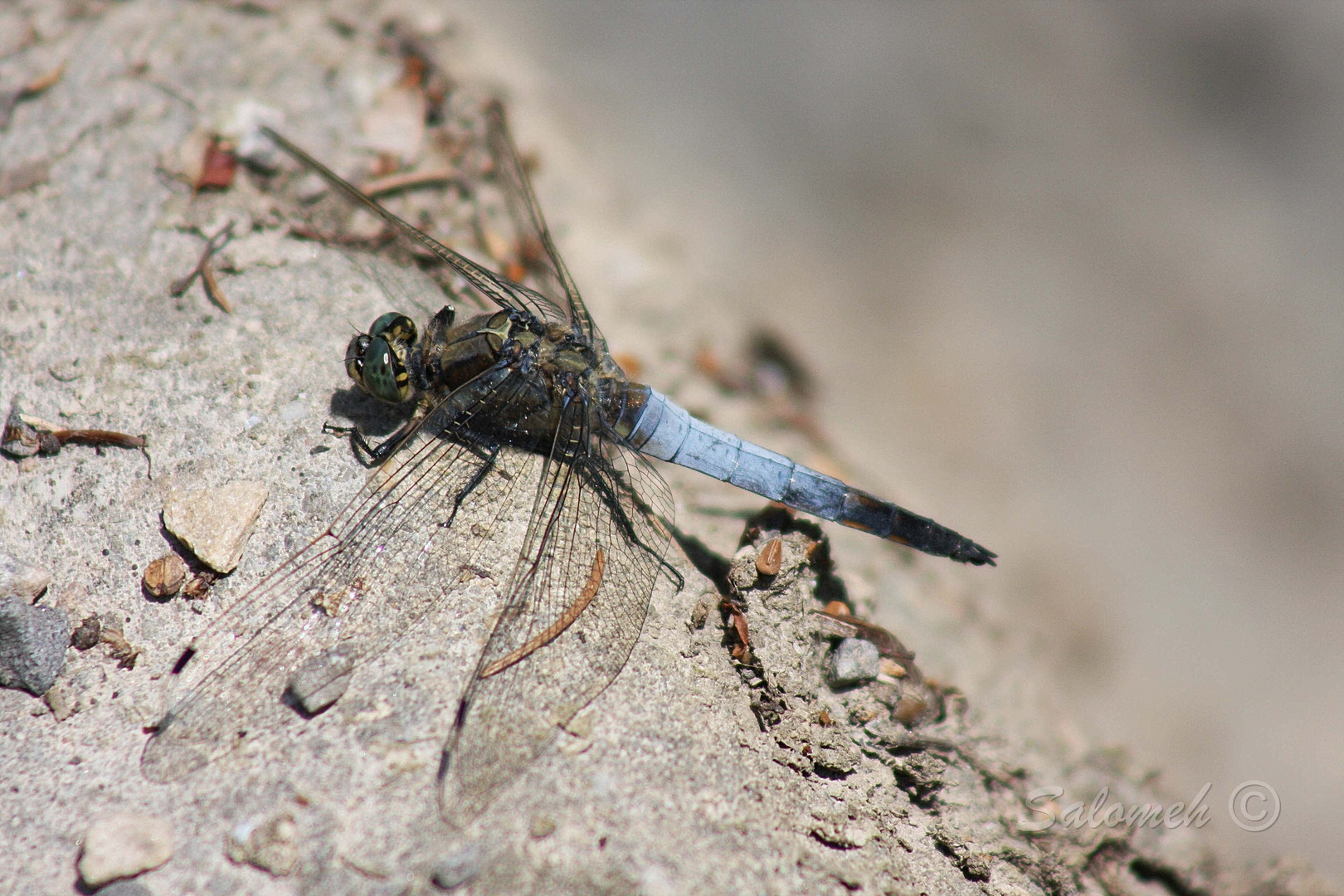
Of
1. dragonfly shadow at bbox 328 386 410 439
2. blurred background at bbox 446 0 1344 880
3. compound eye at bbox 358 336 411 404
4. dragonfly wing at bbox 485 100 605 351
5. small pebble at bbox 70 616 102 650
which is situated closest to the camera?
small pebble at bbox 70 616 102 650

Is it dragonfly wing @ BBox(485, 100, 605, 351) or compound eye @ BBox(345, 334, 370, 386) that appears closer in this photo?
compound eye @ BBox(345, 334, 370, 386)

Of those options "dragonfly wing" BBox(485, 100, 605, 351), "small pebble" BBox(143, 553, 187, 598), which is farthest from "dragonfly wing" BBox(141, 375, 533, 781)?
"dragonfly wing" BBox(485, 100, 605, 351)

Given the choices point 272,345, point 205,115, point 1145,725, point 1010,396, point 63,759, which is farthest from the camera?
point 1010,396

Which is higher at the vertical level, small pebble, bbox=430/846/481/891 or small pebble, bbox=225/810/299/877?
small pebble, bbox=430/846/481/891

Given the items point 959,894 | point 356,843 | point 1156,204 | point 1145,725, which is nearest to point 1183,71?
point 1156,204

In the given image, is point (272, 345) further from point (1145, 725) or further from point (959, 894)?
point (1145, 725)

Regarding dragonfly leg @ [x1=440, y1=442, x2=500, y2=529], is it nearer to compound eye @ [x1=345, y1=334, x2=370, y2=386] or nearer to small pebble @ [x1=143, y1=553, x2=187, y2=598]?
compound eye @ [x1=345, y1=334, x2=370, y2=386]
